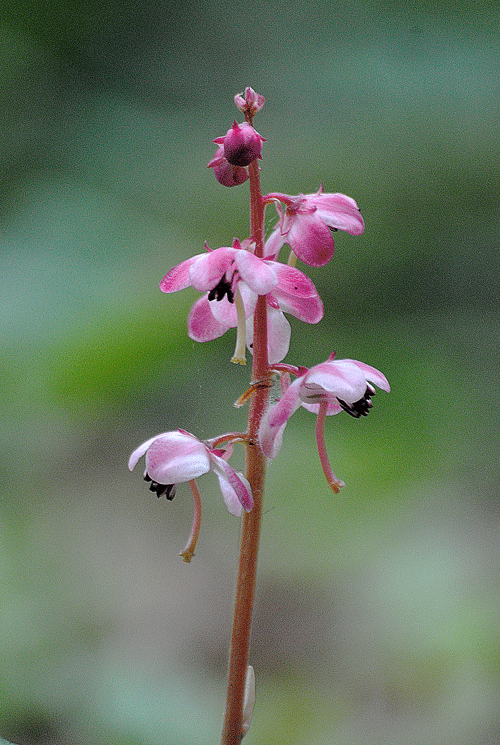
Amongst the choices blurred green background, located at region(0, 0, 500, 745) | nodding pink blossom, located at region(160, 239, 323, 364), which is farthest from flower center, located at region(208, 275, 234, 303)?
blurred green background, located at region(0, 0, 500, 745)

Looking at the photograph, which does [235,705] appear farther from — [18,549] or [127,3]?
[127,3]

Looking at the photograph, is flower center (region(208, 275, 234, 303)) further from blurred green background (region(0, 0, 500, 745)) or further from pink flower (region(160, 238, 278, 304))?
blurred green background (region(0, 0, 500, 745))

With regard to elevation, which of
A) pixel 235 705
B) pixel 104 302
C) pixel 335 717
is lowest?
pixel 335 717

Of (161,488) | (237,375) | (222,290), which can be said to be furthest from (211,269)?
(237,375)

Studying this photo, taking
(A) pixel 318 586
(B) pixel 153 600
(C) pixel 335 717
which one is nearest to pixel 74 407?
(B) pixel 153 600

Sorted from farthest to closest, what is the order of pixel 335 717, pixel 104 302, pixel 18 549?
pixel 104 302 < pixel 18 549 < pixel 335 717

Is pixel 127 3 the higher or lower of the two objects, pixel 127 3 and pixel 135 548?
the higher
